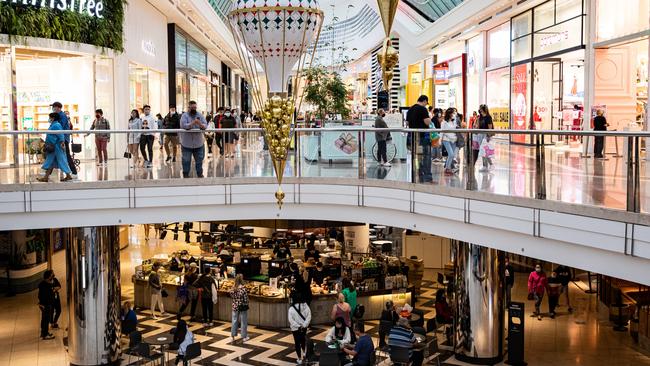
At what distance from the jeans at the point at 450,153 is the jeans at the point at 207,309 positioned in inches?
297

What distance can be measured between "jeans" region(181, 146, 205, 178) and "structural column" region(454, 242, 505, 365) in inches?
183

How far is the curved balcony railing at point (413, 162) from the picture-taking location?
29.8 ft

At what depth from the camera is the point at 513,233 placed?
10195 mm

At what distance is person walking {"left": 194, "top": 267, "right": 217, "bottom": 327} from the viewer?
1723 cm

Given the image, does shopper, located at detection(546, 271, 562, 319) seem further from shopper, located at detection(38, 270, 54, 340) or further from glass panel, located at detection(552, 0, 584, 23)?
shopper, located at detection(38, 270, 54, 340)

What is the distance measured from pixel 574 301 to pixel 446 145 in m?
8.66

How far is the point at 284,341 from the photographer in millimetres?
16078

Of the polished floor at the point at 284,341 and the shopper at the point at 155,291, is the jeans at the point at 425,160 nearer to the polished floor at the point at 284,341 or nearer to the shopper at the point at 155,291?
the polished floor at the point at 284,341

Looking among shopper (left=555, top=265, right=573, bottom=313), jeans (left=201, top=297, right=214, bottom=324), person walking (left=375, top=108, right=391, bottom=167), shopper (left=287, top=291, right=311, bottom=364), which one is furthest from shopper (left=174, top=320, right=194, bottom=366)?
shopper (left=555, top=265, right=573, bottom=313)

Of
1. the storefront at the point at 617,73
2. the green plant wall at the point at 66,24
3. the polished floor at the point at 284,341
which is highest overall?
the green plant wall at the point at 66,24

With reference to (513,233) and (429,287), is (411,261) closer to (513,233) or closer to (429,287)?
(429,287)

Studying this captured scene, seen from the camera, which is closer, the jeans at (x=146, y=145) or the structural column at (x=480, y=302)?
the jeans at (x=146, y=145)

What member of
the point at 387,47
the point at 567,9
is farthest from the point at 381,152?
the point at 567,9

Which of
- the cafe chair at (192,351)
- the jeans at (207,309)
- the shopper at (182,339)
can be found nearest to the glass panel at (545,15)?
the jeans at (207,309)
